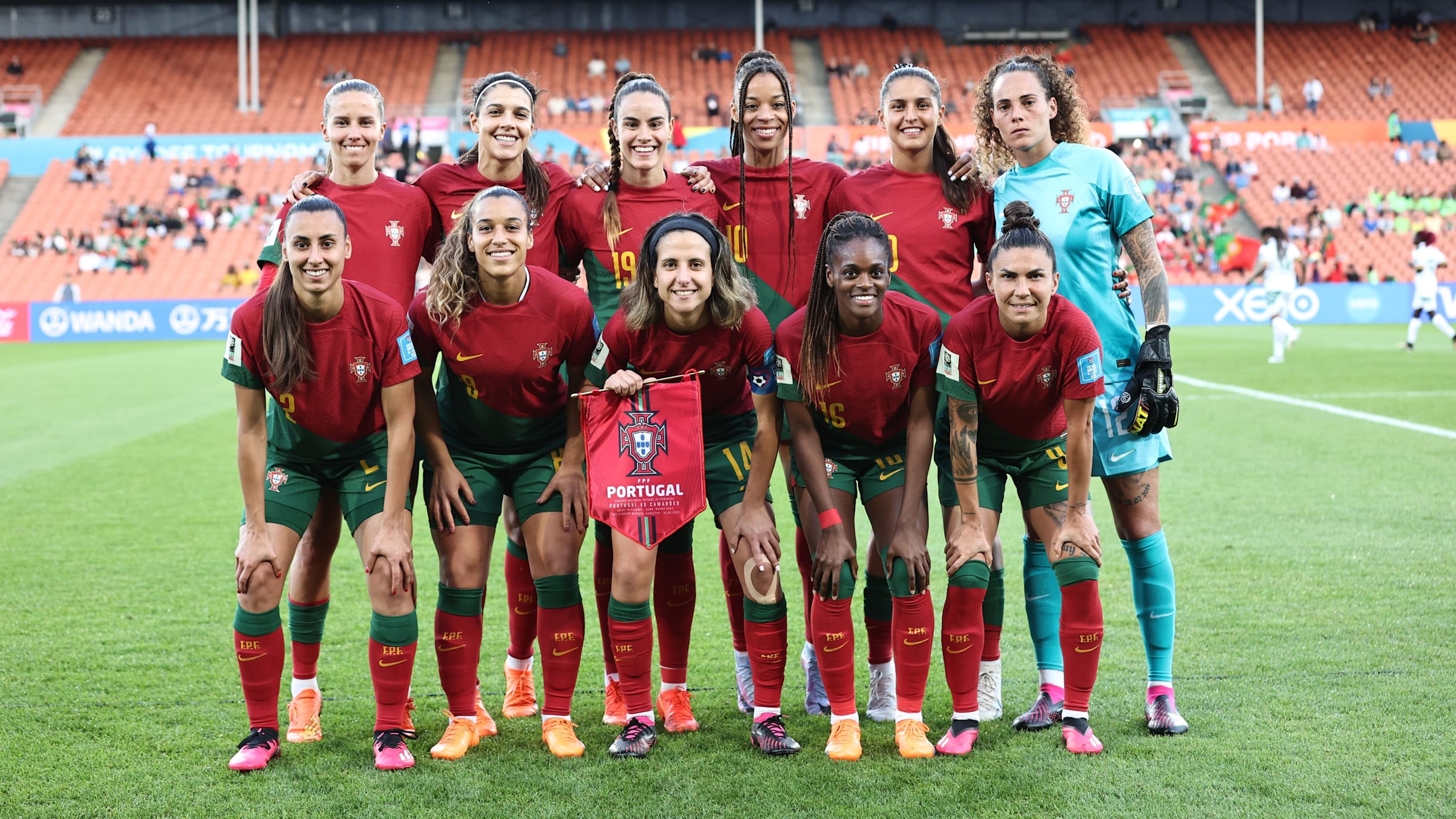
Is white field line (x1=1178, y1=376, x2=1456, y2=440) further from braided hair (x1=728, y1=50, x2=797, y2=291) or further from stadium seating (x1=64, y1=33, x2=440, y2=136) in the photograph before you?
stadium seating (x1=64, y1=33, x2=440, y2=136)

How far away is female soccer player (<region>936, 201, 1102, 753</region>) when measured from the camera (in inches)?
147

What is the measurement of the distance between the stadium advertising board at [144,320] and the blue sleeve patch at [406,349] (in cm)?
2393

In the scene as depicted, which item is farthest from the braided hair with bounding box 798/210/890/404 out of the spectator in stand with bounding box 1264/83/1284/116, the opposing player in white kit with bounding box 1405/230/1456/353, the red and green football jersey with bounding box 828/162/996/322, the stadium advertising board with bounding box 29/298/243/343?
the spectator in stand with bounding box 1264/83/1284/116

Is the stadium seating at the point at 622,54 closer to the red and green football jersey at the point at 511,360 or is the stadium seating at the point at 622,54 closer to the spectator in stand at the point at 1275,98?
the spectator in stand at the point at 1275,98

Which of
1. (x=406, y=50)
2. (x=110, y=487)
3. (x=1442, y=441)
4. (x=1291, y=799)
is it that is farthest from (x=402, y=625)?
(x=406, y=50)

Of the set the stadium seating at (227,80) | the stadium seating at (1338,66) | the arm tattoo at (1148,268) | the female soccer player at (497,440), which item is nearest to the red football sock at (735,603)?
the female soccer player at (497,440)

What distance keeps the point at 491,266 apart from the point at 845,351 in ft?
3.80

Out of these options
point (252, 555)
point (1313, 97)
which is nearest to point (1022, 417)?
point (252, 555)

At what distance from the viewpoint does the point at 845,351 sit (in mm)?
3879

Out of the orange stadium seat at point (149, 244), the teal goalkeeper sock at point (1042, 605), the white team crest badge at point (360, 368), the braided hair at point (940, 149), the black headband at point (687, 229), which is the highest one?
the orange stadium seat at point (149, 244)

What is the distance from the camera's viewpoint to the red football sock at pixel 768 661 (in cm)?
391

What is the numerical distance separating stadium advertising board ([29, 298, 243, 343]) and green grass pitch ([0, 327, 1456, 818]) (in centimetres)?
1842

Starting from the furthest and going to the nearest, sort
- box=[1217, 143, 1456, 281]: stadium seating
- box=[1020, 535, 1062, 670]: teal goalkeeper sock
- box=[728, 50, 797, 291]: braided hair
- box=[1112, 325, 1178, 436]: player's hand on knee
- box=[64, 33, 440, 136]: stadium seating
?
box=[64, 33, 440, 136]: stadium seating → box=[1217, 143, 1456, 281]: stadium seating → box=[728, 50, 797, 291]: braided hair → box=[1020, 535, 1062, 670]: teal goalkeeper sock → box=[1112, 325, 1178, 436]: player's hand on knee

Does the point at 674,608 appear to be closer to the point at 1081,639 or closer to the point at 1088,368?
the point at 1081,639
